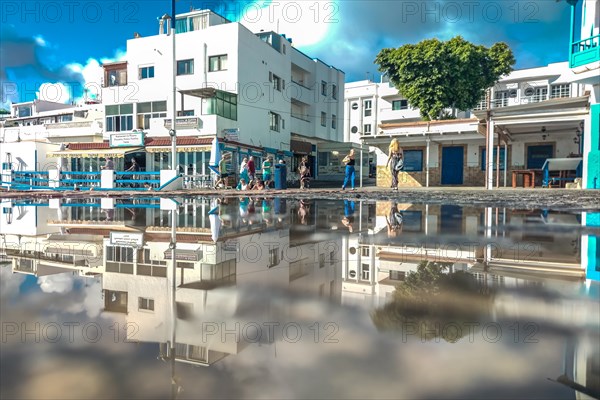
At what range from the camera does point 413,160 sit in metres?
25.6

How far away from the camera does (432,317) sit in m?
2.37

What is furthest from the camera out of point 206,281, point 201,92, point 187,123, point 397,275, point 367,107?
point 367,107

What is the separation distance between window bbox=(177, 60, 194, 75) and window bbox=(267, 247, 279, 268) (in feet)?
89.2

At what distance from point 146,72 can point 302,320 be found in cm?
3079

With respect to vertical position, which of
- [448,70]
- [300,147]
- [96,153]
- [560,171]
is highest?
[448,70]

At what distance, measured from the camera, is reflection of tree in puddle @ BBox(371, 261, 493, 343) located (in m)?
2.20

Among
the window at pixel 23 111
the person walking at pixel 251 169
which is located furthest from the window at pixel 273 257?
the window at pixel 23 111

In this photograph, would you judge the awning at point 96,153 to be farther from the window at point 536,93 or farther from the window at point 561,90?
the window at point 561,90

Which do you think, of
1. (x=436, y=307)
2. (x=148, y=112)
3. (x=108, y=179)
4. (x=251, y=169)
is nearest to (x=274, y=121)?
(x=148, y=112)

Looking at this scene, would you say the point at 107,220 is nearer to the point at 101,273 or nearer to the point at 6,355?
the point at 101,273

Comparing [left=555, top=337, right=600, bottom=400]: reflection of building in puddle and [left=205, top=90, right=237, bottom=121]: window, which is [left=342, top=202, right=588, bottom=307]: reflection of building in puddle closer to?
[left=555, top=337, right=600, bottom=400]: reflection of building in puddle

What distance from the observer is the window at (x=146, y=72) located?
2956 cm

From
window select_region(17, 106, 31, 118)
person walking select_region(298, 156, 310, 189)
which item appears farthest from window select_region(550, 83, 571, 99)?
window select_region(17, 106, 31, 118)

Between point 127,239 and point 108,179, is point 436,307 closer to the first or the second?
point 127,239
